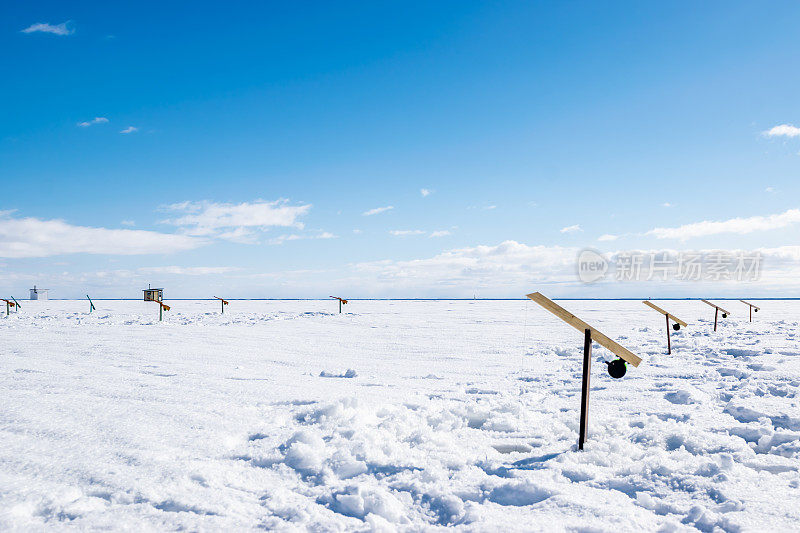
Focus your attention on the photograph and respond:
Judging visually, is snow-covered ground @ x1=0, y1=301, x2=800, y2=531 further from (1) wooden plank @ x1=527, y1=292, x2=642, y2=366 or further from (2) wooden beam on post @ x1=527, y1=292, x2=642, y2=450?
(1) wooden plank @ x1=527, y1=292, x2=642, y2=366

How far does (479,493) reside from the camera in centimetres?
326

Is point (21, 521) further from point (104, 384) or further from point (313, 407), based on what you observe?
point (104, 384)

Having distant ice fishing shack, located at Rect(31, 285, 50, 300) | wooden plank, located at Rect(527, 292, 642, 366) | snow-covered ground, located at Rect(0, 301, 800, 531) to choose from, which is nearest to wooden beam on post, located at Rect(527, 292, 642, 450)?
wooden plank, located at Rect(527, 292, 642, 366)

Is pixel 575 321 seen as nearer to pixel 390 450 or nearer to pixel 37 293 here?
pixel 390 450

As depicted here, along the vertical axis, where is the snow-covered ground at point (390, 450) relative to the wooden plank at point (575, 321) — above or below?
below

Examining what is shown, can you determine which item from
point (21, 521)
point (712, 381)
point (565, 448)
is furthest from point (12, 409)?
point (712, 381)

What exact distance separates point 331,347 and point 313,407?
6714mm

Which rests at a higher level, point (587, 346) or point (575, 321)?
point (575, 321)

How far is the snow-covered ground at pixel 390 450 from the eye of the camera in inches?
115

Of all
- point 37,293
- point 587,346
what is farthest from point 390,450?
point 37,293

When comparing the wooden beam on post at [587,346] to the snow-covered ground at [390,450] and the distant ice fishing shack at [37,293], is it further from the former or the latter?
the distant ice fishing shack at [37,293]

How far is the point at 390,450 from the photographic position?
4.03 metres

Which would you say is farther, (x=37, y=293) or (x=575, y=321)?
(x=37, y=293)

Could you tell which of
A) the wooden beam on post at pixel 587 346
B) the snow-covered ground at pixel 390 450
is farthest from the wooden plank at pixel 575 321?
the snow-covered ground at pixel 390 450
